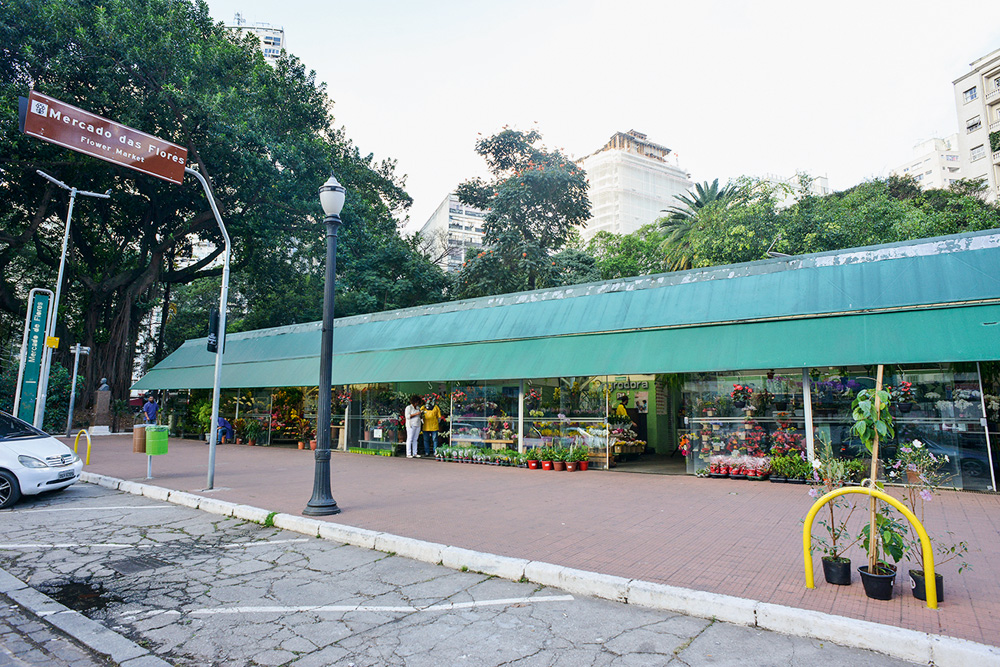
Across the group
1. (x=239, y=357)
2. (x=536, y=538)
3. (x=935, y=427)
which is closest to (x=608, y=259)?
(x=239, y=357)

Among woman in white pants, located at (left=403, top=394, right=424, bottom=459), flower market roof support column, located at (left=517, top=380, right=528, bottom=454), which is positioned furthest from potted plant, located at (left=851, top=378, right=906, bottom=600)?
woman in white pants, located at (left=403, top=394, right=424, bottom=459)

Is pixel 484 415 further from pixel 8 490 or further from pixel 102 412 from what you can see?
pixel 102 412

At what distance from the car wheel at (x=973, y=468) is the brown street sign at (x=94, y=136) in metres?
16.9

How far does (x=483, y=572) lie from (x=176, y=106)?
80.2 feet

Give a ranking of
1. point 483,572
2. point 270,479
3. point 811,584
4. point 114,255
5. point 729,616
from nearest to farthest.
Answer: point 729,616
point 811,584
point 483,572
point 270,479
point 114,255

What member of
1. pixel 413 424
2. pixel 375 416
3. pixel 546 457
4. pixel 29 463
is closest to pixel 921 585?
pixel 546 457

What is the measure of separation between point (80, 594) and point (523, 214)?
3050cm

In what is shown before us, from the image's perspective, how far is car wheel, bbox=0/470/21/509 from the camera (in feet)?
29.8

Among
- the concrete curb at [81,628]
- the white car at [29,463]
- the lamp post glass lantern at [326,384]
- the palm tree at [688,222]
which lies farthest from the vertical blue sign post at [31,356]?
the palm tree at [688,222]

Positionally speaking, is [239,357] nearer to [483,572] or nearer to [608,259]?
[483,572]

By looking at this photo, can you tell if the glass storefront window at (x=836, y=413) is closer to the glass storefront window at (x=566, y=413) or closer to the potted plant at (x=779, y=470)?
the potted plant at (x=779, y=470)

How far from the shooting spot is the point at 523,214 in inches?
1323

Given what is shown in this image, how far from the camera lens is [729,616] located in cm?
444

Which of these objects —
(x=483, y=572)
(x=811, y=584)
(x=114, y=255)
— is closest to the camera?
(x=811, y=584)
